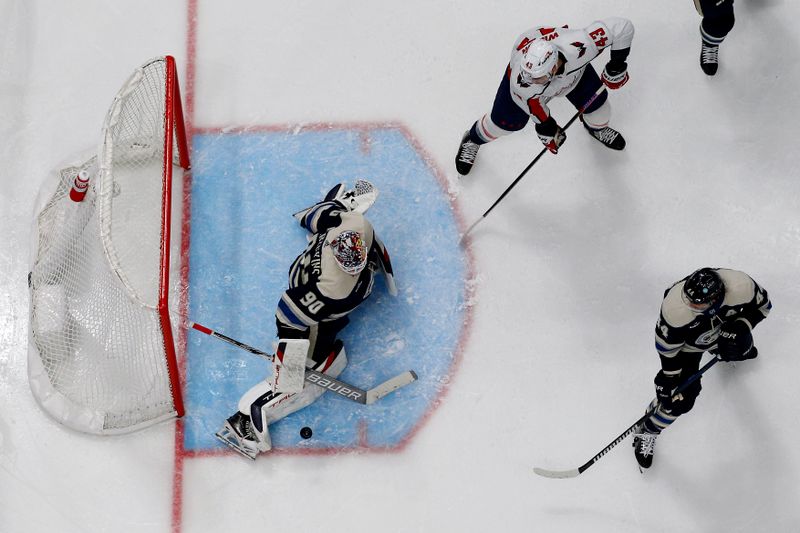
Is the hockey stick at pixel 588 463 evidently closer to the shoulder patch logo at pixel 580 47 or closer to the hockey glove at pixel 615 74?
the hockey glove at pixel 615 74

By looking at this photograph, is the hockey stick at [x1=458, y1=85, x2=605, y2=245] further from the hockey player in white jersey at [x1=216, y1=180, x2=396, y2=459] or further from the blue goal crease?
the hockey player in white jersey at [x1=216, y1=180, x2=396, y2=459]

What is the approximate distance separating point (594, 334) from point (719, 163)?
1.04 m

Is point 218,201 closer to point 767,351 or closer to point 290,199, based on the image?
point 290,199

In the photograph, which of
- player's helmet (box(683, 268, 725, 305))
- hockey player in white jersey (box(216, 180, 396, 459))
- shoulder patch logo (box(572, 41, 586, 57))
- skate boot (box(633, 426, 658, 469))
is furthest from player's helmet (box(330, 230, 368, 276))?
skate boot (box(633, 426, 658, 469))

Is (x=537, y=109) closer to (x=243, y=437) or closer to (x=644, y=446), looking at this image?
(x=644, y=446)

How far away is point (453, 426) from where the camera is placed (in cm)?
477

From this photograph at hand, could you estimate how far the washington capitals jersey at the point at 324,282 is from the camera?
14.4 feet

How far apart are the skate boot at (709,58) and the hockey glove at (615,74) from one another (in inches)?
27.2

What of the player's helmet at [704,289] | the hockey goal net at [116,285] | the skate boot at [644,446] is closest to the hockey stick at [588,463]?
the skate boot at [644,446]

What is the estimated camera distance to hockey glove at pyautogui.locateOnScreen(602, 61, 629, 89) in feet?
14.9

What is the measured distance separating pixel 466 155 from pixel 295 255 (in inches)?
36.8

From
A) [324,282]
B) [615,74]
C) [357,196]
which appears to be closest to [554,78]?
[615,74]

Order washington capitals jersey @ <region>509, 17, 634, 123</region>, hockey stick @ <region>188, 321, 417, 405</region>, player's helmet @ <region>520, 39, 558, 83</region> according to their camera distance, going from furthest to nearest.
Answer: hockey stick @ <region>188, 321, 417, 405</region>
washington capitals jersey @ <region>509, 17, 634, 123</region>
player's helmet @ <region>520, 39, 558, 83</region>

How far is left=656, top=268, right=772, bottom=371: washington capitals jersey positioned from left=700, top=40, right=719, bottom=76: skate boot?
4.59 feet
